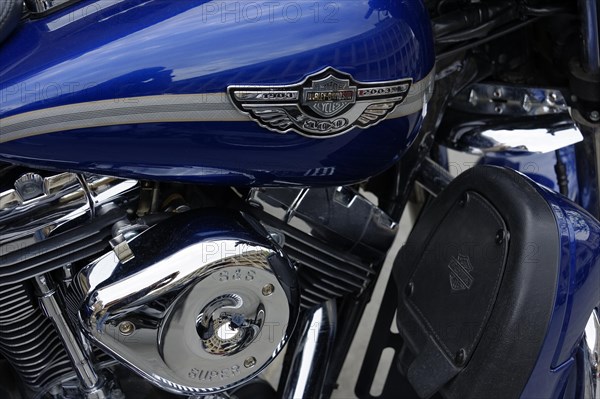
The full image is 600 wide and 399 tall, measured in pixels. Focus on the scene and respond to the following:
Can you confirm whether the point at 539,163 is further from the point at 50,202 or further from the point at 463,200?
the point at 50,202

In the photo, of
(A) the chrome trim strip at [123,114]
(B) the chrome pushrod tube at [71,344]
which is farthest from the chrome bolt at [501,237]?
(B) the chrome pushrod tube at [71,344]

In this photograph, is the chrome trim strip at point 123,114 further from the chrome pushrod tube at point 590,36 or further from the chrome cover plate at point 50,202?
the chrome pushrod tube at point 590,36

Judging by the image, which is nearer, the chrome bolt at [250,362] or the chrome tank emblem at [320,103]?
the chrome tank emblem at [320,103]

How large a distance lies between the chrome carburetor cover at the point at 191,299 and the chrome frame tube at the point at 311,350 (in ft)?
0.67

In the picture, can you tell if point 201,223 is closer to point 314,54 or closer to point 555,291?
point 314,54

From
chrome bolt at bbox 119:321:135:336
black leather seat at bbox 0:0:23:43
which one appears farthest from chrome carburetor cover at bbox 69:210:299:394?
black leather seat at bbox 0:0:23:43

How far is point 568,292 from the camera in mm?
1083

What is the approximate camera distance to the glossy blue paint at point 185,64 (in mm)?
860

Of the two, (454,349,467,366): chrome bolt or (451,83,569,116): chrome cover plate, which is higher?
(451,83,569,116): chrome cover plate

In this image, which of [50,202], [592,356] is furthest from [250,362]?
[592,356]

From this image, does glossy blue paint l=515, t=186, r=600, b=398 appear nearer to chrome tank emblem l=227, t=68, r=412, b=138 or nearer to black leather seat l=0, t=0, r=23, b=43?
chrome tank emblem l=227, t=68, r=412, b=138

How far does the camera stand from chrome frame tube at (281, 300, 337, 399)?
1264 mm

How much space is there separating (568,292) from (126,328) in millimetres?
582

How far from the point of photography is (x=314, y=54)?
90 centimetres
